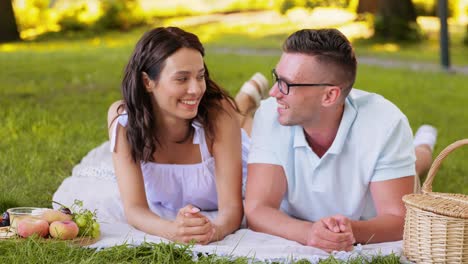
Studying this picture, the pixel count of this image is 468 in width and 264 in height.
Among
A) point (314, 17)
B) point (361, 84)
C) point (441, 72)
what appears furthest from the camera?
point (314, 17)

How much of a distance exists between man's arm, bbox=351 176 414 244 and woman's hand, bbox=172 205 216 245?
792 millimetres

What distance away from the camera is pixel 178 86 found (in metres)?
4.50

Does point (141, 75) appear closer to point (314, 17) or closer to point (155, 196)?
point (155, 196)

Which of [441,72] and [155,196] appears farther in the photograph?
[441,72]

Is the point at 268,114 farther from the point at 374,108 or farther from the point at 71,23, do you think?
the point at 71,23

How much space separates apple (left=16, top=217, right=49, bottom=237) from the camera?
13.8 feet

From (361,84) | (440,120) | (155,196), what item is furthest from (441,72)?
(155,196)

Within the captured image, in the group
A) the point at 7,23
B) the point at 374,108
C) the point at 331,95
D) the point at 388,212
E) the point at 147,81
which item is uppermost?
the point at 147,81

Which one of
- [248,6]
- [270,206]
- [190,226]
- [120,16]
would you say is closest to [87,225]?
[190,226]

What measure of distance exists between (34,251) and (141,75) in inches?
44.6

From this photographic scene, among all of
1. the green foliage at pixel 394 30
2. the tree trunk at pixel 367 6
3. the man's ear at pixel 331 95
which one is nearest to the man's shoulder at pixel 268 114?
the man's ear at pixel 331 95

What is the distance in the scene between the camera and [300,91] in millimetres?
→ 4355

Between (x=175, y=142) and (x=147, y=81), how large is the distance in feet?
1.56

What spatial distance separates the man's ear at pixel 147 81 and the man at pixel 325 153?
0.64 metres
